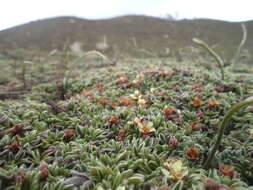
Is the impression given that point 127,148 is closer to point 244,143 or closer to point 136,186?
point 136,186

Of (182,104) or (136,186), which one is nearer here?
(136,186)

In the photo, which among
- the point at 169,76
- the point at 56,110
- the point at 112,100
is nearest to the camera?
the point at 56,110

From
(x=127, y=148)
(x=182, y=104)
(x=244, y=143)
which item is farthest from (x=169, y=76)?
(x=127, y=148)

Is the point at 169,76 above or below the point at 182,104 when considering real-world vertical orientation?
above

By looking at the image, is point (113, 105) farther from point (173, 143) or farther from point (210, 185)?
point (210, 185)

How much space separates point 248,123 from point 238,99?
0.66 metres

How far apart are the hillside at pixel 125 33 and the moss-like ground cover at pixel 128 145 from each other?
15357mm

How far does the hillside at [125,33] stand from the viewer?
19.9 meters

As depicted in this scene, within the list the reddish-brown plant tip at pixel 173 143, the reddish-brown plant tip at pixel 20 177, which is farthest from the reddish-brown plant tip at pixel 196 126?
the reddish-brown plant tip at pixel 20 177

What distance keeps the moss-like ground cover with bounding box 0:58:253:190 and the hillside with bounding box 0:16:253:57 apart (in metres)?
15.4

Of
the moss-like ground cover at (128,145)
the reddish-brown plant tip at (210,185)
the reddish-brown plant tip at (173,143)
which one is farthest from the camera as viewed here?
the reddish-brown plant tip at (173,143)

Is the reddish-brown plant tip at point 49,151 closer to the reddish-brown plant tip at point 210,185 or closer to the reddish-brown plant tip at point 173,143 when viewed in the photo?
the reddish-brown plant tip at point 173,143

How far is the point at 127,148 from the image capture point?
1.68 metres

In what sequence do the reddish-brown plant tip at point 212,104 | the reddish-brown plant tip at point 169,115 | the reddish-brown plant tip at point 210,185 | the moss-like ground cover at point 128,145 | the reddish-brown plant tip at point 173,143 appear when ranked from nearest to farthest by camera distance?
the reddish-brown plant tip at point 210,185, the moss-like ground cover at point 128,145, the reddish-brown plant tip at point 173,143, the reddish-brown plant tip at point 169,115, the reddish-brown plant tip at point 212,104
